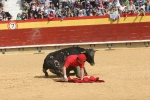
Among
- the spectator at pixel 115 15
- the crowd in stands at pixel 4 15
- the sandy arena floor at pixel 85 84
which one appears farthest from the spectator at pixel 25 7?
the sandy arena floor at pixel 85 84

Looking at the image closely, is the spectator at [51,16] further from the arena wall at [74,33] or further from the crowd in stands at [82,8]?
the arena wall at [74,33]

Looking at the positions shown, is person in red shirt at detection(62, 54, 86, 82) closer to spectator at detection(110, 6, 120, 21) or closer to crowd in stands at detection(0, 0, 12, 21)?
spectator at detection(110, 6, 120, 21)

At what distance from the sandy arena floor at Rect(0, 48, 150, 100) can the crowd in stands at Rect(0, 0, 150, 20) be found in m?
5.50

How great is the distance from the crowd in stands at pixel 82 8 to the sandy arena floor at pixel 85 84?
18.1 ft

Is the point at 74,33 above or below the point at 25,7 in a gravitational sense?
below

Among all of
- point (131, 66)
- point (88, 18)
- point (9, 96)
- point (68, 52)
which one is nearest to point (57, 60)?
point (68, 52)

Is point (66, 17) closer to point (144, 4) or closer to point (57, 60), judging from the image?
point (144, 4)

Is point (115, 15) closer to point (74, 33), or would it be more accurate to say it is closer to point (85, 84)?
point (74, 33)

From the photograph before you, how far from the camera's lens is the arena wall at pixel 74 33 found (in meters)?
18.9

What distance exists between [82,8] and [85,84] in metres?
10.3

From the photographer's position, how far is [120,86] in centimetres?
903

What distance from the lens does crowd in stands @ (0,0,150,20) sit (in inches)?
746

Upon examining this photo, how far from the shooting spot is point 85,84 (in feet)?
30.8

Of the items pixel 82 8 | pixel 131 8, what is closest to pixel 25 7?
pixel 82 8
